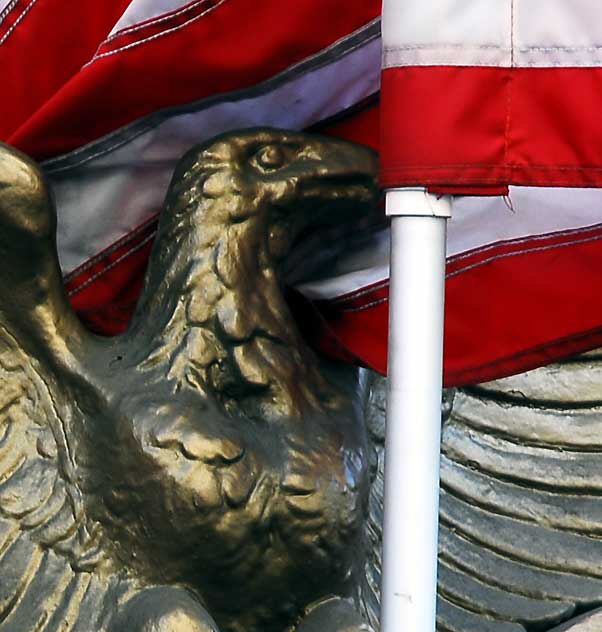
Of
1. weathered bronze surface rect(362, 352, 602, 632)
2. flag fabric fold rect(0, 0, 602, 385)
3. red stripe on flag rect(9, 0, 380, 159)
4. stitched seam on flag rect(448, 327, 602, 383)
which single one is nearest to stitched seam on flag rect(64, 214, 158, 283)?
flag fabric fold rect(0, 0, 602, 385)

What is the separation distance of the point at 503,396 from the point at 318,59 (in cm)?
49

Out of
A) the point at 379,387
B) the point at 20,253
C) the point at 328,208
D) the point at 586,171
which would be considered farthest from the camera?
the point at 379,387

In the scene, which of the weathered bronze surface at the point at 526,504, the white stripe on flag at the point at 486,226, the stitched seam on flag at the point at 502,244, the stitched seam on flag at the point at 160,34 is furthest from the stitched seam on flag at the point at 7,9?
the weathered bronze surface at the point at 526,504

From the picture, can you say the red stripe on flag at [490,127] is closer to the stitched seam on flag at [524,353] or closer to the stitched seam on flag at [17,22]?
the stitched seam on flag at [524,353]

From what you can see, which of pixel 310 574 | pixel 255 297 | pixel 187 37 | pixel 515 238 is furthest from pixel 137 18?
pixel 310 574

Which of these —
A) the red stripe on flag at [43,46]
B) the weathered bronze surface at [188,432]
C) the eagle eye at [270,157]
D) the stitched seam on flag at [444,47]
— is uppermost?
the red stripe on flag at [43,46]

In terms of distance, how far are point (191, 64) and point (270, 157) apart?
0.11 m

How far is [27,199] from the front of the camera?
1321 mm

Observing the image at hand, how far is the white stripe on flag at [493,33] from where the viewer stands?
3.94 ft

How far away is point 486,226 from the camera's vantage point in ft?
4.99

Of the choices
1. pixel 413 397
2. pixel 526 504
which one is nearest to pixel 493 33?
pixel 413 397

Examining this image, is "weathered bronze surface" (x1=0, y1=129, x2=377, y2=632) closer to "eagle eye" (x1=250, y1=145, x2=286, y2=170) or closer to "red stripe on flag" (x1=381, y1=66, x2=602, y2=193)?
"eagle eye" (x1=250, y1=145, x2=286, y2=170)

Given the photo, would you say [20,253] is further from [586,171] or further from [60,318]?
[586,171]

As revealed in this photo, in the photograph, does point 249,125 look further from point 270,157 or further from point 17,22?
point 17,22
